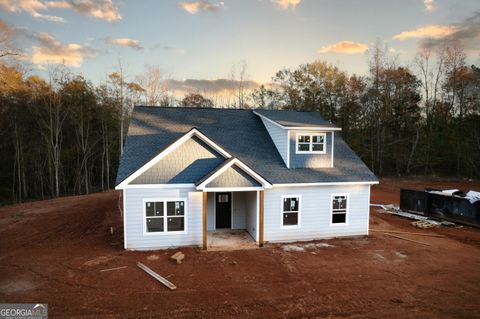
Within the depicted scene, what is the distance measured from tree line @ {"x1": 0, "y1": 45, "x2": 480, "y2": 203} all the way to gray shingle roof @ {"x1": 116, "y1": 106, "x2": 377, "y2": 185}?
14365mm

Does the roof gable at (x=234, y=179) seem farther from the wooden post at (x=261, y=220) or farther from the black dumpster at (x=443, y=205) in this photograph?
the black dumpster at (x=443, y=205)

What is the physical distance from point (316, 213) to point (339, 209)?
45.8 inches

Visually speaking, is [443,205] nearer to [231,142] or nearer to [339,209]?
[339,209]

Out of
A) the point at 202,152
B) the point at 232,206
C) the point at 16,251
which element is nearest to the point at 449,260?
the point at 232,206

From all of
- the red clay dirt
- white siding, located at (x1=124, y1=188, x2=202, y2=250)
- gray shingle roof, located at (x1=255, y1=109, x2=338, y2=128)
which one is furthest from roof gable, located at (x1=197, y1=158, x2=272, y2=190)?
gray shingle roof, located at (x1=255, y1=109, x2=338, y2=128)

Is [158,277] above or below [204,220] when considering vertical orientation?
below

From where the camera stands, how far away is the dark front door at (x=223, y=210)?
13.5m

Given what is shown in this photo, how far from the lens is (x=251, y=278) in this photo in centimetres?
884

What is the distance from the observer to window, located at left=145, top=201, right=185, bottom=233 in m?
11.0

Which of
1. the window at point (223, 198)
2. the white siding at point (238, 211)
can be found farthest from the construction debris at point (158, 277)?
the white siding at point (238, 211)

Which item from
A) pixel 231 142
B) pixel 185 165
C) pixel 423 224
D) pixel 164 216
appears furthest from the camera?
pixel 423 224

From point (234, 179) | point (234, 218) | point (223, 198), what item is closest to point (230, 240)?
point (234, 218)

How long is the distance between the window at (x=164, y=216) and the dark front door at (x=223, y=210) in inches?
98.5

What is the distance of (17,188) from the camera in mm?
31906
